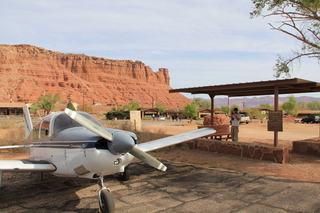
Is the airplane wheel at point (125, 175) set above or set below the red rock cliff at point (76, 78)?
below

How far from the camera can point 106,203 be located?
434 centimetres

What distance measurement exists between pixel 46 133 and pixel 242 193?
15.0ft

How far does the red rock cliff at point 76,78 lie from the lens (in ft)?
392

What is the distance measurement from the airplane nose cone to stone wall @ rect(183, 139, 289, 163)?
19.9ft

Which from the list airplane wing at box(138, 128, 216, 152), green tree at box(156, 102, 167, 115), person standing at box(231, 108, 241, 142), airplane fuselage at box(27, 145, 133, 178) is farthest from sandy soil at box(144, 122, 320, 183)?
green tree at box(156, 102, 167, 115)

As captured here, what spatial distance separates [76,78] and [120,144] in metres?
149

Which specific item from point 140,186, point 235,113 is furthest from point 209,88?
point 140,186

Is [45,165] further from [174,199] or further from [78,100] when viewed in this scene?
[78,100]

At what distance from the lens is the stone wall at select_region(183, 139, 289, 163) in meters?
8.41

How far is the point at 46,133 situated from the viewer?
5.79 meters

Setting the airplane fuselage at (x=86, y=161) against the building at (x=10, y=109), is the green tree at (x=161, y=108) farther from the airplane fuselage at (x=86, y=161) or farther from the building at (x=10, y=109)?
the airplane fuselage at (x=86, y=161)

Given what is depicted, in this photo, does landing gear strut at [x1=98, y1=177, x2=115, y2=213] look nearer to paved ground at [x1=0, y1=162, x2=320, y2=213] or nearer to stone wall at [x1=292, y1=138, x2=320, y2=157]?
paved ground at [x1=0, y1=162, x2=320, y2=213]

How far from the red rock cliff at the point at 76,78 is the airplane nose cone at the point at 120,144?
115 meters

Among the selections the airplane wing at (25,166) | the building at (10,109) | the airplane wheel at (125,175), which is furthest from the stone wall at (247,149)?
the building at (10,109)
